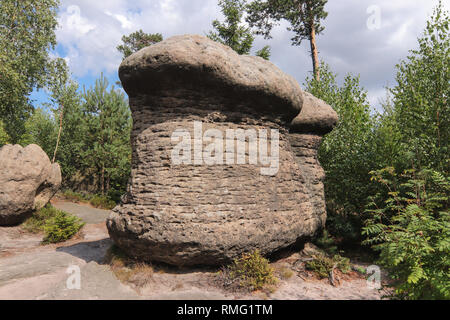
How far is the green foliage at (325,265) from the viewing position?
7.02 meters

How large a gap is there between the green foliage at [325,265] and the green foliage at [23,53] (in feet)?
59.3

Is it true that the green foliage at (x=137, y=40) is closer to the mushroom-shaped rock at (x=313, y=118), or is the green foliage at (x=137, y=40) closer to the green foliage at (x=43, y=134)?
the green foliage at (x=43, y=134)

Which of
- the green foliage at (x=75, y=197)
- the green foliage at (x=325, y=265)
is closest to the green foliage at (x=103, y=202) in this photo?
the green foliage at (x=75, y=197)

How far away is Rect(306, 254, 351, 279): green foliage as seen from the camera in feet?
23.0

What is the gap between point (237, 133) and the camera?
7461mm

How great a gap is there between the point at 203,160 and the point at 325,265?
14.9ft

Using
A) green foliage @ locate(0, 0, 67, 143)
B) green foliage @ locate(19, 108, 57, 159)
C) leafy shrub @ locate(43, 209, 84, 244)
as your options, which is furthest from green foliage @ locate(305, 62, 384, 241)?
green foliage @ locate(19, 108, 57, 159)

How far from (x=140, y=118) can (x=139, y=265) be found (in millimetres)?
3994

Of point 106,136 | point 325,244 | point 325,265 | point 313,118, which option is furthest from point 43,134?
point 325,265

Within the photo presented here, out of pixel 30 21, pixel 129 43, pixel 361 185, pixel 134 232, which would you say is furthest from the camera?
pixel 129 43

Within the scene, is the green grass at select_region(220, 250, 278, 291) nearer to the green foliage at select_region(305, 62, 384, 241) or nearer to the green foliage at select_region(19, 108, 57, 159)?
the green foliage at select_region(305, 62, 384, 241)

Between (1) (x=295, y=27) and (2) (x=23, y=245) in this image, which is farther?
(1) (x=295, y=27)

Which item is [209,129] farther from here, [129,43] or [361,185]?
[129,43]

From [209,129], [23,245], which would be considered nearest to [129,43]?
[23,245]
